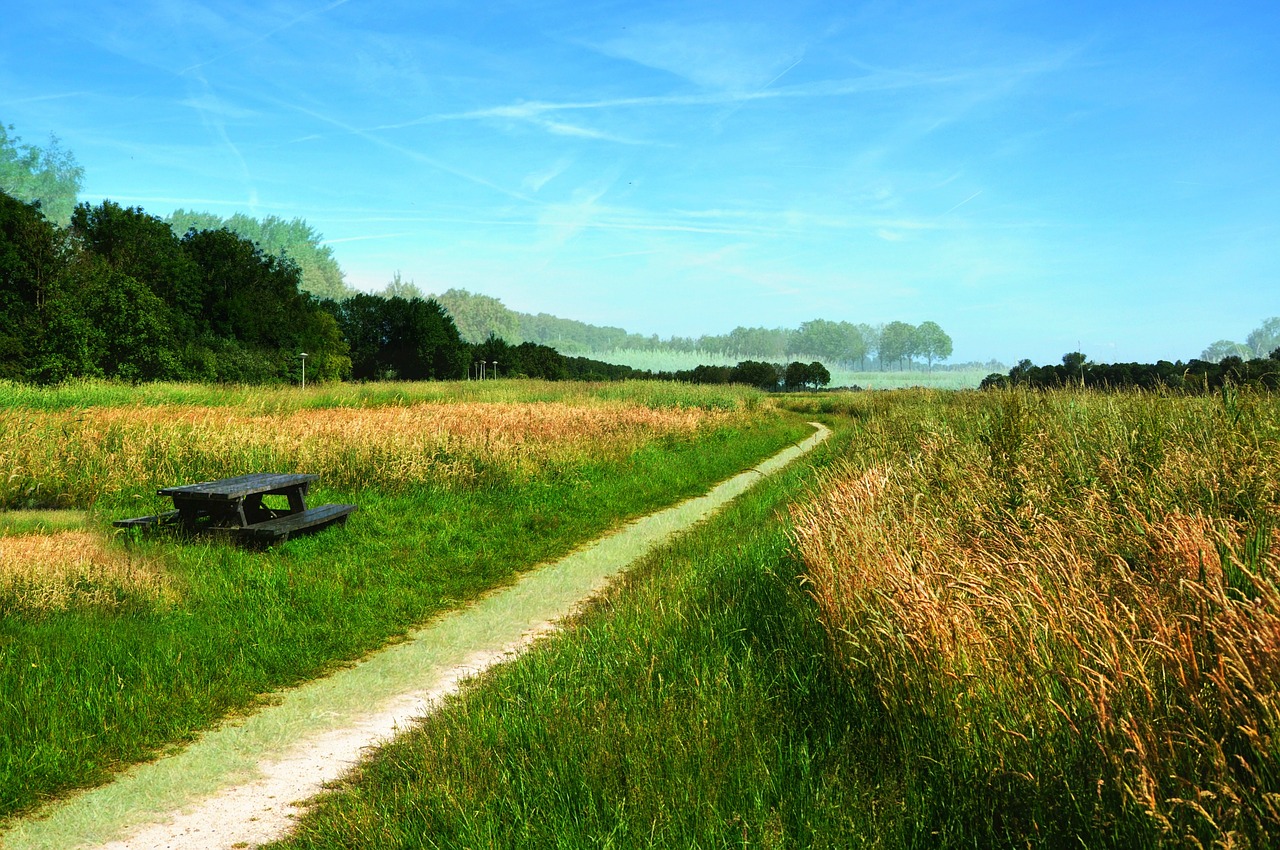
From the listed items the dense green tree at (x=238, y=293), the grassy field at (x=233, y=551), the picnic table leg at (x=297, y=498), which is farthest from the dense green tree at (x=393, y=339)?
the picnic table leg at (x=297, y=498)

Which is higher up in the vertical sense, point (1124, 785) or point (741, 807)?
point (1124, 785)

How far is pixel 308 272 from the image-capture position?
363ft

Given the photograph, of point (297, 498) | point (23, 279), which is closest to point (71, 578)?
point (297, 498)

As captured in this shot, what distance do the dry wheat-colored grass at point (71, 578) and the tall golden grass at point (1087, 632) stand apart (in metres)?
5.68

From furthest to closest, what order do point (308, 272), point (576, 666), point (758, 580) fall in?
point (308, 272)
point (758, 580)
point (576, 666)

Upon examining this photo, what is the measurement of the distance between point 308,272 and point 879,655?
11990 cm

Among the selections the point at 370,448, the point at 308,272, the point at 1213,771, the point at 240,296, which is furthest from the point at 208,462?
the point at 308,272

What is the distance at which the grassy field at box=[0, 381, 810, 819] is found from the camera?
4867mm

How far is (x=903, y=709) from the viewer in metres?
3.60

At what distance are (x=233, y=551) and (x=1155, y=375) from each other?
12422mm

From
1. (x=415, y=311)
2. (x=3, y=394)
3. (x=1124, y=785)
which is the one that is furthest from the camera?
(x=415, y=311)

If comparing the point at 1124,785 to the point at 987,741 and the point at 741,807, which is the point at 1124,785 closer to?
the point at 987,741

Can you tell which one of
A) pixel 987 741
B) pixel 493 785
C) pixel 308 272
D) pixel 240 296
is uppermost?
pixel 308 272

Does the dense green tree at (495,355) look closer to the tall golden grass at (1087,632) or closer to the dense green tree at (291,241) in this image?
the dense green tree at (291,241)
